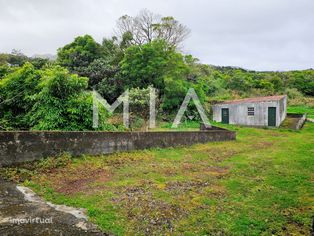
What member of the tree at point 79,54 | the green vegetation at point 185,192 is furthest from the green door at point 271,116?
the tree at point 79,54

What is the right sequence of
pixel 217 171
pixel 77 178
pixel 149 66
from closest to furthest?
pixel 77 178
pixel 217 171
pixel 149 66

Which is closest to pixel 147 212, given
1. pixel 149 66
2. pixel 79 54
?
pixel 149 66

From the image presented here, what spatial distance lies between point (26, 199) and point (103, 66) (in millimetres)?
19063

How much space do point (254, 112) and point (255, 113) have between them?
4.7 inches

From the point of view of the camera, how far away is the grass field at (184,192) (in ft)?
13.1

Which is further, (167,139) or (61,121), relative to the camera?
(167,139)

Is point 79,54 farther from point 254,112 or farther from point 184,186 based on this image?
point 184,186

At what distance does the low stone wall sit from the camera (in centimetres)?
640

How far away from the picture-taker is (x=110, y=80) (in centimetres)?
2178

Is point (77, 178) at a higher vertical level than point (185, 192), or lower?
higher

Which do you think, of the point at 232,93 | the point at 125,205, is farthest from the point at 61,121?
the point at 232,93

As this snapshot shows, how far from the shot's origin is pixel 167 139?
35.8 ft

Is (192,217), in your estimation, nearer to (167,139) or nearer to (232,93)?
(167,139)

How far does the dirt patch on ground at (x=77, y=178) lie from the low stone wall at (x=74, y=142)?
923 millimetres
